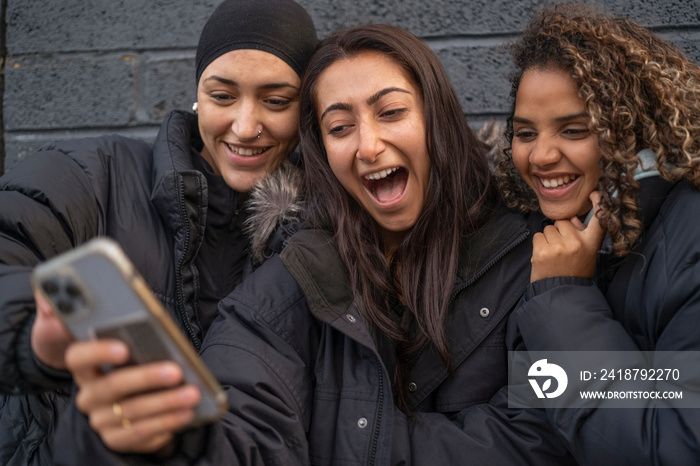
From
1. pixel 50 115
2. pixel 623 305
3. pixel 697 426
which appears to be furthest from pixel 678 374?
pixel 50 115

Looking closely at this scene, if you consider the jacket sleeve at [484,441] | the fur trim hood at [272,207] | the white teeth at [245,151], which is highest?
the white teeth at [245,151]

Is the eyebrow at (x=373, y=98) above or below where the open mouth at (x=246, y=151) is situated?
above

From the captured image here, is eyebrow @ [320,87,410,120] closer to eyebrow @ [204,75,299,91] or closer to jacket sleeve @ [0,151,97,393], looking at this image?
eyebrow @ [204,75,299,91]

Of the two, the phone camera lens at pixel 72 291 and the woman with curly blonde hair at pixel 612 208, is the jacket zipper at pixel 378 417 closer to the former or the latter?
the woman with curly blonde hair at pixel 612 208

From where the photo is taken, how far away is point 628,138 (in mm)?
1980

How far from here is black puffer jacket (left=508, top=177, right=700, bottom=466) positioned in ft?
5.51

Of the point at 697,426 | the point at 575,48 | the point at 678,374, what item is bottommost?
the point at 697,426

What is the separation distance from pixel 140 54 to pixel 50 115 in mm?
607

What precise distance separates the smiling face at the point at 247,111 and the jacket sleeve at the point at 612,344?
1.22 meters

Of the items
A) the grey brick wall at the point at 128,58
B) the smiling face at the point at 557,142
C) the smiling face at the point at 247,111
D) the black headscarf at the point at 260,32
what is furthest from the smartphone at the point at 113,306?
the grey brick wall at the point at 128,58

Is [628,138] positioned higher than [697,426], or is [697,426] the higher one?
[628,138]

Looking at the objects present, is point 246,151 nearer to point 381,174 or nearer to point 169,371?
point 381,174

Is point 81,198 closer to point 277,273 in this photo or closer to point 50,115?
point 277,273

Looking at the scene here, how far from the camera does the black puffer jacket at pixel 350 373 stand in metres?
1.92
